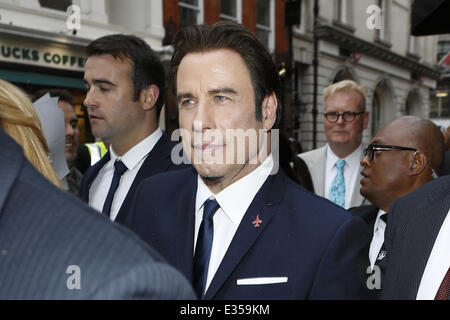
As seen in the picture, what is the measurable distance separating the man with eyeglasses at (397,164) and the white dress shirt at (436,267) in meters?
0.76

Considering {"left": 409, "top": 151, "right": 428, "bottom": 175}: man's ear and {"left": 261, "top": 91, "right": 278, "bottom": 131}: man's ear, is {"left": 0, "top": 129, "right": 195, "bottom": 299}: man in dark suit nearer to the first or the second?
{"left": 261, "top": 91, "right": 278, "bottom": 131}: man's ear

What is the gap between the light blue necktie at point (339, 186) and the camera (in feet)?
12.2

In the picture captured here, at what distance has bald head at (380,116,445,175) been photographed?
250 centimetres

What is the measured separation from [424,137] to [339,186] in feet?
4.25

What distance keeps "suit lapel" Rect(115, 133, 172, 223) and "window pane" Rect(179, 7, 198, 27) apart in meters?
9.45

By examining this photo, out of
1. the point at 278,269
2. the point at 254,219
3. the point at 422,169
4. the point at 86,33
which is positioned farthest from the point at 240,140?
the point at 86,33

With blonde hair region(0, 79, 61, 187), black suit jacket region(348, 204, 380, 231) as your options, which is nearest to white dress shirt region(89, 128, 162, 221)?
blonde hair region(0, 79, 61, 187)

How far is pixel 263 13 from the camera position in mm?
13617

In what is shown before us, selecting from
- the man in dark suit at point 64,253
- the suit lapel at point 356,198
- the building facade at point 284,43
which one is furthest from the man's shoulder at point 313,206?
the suit lapel at point 356,198

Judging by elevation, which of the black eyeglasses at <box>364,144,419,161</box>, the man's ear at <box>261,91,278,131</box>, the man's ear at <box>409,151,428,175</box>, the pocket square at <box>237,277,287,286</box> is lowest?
the pocket square at <box>237,277,287,286</box>

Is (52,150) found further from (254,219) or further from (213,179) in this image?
(254,219)

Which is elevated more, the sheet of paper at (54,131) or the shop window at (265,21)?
the shop window at (265,21)

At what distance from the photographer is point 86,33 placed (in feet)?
27.2

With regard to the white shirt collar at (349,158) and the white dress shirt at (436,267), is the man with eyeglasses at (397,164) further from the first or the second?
the white shirt collar at (349,158)
